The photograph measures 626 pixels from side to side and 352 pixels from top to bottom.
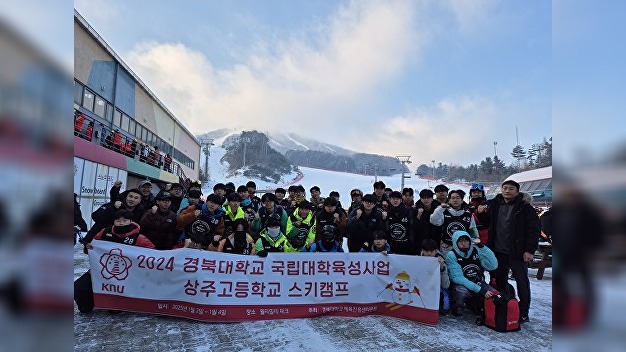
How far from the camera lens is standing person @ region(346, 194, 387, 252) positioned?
4980mm

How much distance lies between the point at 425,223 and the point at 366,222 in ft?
2.88

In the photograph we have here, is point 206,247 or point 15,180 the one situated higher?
point 15,180

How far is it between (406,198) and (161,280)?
4462 millimetres

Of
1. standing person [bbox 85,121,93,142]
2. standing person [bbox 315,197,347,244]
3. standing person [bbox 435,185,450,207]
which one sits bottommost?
standing person [bbox 315,197,347,244]

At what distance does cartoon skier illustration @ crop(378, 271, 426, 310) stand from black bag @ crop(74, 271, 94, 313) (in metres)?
3.47

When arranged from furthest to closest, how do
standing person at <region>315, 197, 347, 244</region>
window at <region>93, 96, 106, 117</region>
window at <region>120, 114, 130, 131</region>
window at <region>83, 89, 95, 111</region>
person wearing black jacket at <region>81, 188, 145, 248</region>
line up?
window at <region>120, 114, 130, 131</region>, window at <region>93, 96, 106, 117</region>, window at <region>83, 89, 95, 111</region>, standing person at <region>315, 197, 347, 244</region>, person wearing black jacket at <region>81, 188, 145, 248</region>

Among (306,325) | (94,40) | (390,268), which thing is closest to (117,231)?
(306,325)

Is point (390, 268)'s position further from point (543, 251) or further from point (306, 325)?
point (543, 251)

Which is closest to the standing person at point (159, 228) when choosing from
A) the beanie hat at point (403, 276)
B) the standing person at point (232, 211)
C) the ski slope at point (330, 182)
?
the standing person at point (232, 211)

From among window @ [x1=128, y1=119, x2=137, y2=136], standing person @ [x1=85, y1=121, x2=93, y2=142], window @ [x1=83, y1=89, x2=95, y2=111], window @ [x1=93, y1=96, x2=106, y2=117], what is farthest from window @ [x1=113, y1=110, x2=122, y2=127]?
standing person @ [x1=85, y1=121, x2=93, y2=142]

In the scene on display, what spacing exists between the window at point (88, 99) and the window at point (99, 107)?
414 mm

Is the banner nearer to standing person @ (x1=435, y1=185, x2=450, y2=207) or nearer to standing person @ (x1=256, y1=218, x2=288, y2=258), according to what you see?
standing person @ (x1=256, y1=218, x2=288, y2=258)

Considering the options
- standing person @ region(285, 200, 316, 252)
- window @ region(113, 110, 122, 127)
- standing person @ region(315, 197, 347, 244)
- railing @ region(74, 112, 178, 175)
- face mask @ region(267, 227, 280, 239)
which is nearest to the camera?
face mask @ region(267, 227, 280, 239)

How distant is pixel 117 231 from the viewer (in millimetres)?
4188
